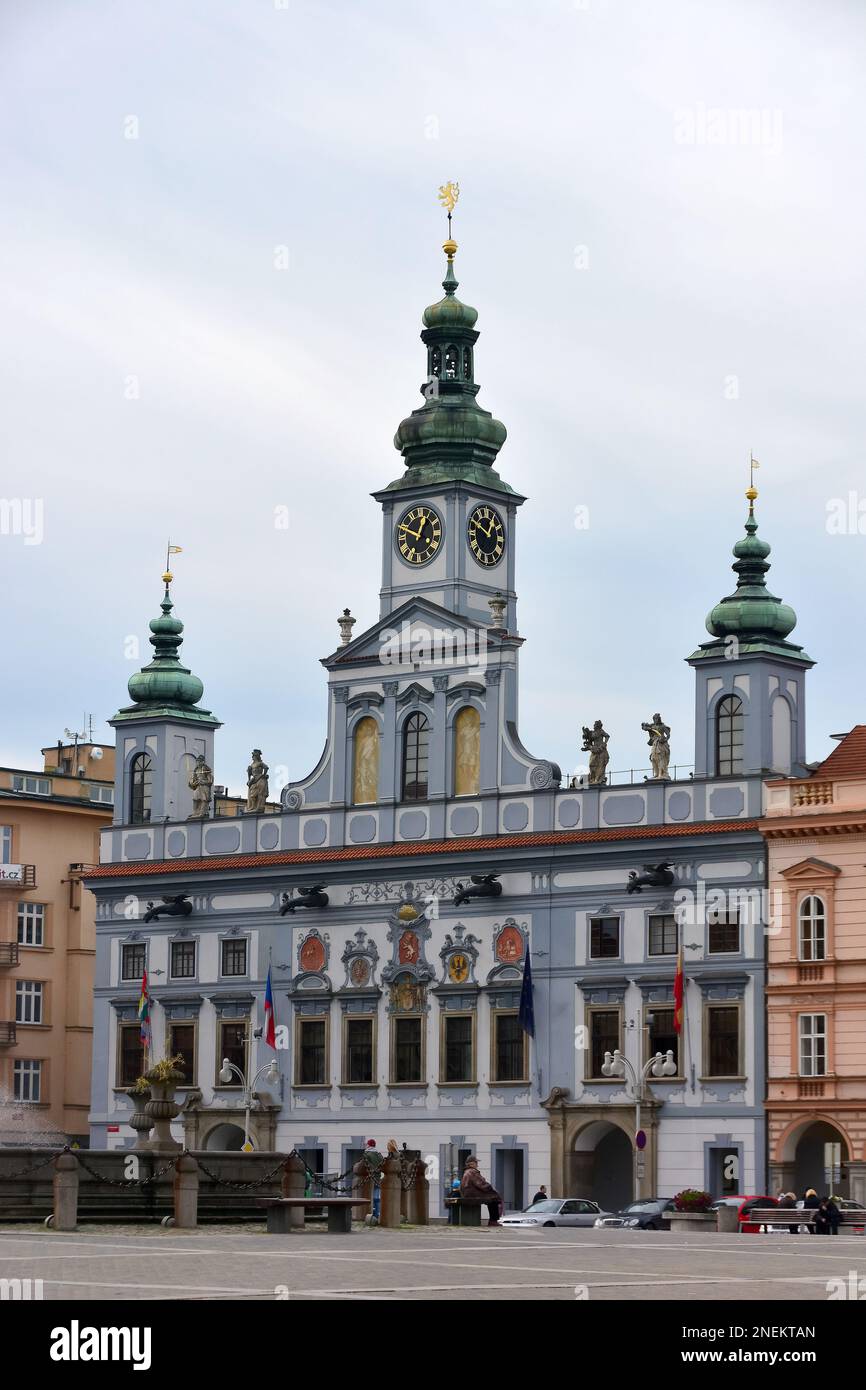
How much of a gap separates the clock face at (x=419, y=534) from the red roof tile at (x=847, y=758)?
13977 mm

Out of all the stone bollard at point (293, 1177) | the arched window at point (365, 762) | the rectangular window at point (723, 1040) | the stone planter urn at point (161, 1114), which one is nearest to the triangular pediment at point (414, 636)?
the arched window at point (365, 762)

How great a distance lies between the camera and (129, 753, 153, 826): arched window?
273 feet

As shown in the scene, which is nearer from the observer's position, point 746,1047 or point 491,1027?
point 746,1047

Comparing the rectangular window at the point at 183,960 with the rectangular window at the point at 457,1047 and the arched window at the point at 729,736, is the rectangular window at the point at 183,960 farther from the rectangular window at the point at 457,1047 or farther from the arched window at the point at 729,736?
the arched window at the point at 729,736

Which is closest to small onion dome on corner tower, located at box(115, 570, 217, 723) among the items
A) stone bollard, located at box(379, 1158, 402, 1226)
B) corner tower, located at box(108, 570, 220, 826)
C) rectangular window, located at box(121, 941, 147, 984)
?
corner tower, located at box(108, 570, 220, 826)

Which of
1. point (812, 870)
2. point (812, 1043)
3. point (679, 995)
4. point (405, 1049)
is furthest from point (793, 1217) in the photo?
point (405, 1049)

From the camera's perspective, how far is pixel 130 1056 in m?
80.3

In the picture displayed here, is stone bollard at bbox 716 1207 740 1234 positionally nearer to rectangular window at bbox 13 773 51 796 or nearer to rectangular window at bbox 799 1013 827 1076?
rectangular window at bbox 799 1013 827 1076

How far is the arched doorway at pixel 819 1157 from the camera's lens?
66625mm

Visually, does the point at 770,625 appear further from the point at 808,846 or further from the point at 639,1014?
the point at 639,1014

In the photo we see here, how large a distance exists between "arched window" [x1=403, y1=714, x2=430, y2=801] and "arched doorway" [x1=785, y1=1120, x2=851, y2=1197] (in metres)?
15.4

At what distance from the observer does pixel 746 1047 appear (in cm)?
6794

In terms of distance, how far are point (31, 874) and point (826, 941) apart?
32.4 meters
